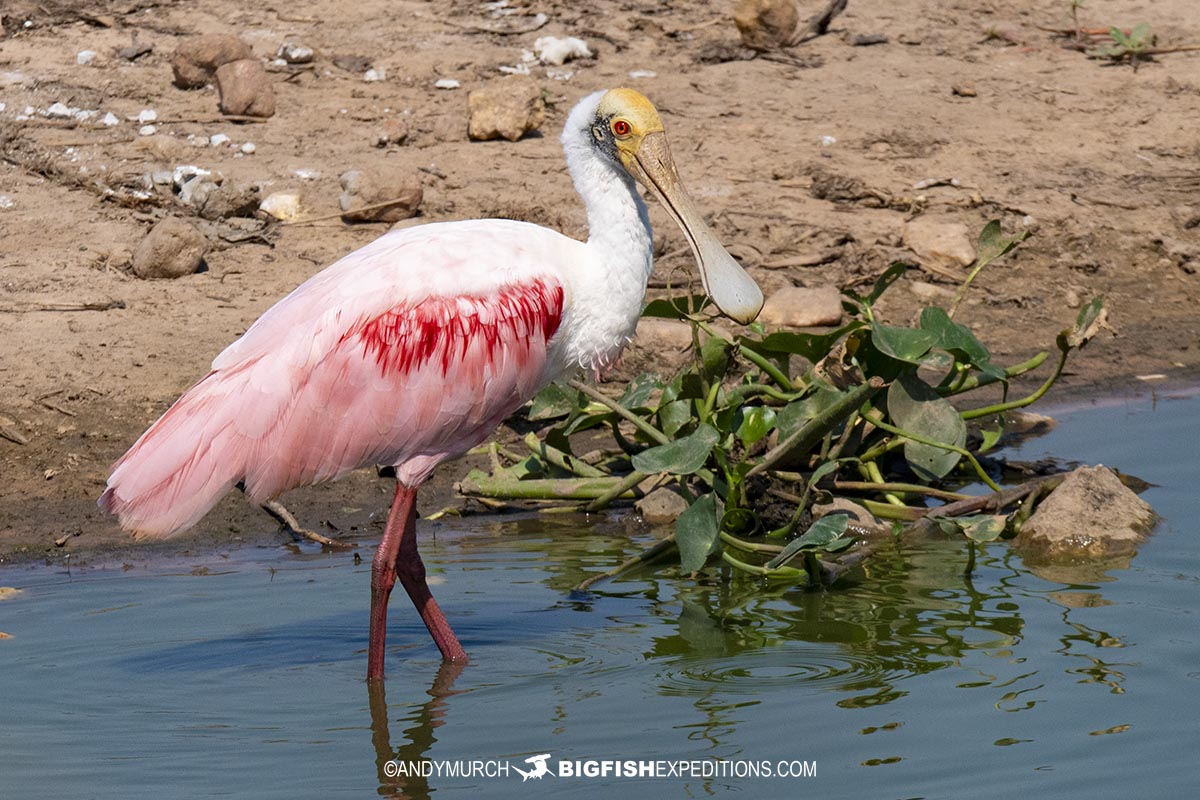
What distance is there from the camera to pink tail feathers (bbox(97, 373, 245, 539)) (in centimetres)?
525

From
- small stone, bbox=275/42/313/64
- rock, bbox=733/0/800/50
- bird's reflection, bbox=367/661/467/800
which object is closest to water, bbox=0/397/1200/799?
bird's reflection, bbox=367/661/467/800

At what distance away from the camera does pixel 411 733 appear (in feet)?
16.4

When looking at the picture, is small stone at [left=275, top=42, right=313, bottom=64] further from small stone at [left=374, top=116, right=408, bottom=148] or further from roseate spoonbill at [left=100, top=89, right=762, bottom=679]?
roseate spoonbill at [left=100, top=89, right=762, bottom=679]

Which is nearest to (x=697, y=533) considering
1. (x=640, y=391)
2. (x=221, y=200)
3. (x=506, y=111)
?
(x=640, y=391)

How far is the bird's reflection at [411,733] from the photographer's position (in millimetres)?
4609

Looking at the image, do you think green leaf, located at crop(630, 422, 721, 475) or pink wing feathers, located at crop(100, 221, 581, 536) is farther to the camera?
green leaf, located at crop(630, 422, 721, 475)

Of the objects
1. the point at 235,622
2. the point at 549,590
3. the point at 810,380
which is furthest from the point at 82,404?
the point at 810,380

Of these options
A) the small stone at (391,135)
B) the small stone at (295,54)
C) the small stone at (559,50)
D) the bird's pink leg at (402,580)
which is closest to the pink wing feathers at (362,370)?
the bird's pink leg at (402,580)

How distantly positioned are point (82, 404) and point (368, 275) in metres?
2.59

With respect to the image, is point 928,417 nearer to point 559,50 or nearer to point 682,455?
point 682,455

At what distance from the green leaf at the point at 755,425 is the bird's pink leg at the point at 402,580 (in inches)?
48.2

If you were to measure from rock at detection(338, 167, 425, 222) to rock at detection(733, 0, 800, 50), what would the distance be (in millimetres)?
3374

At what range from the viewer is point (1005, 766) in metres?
4.48

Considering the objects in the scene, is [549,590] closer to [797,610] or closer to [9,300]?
[797,610]
